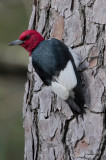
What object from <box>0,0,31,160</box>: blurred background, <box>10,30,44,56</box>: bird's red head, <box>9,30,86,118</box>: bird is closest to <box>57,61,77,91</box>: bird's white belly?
<box>9,30,86,118</box>: bird

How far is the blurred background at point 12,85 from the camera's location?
444 centimetres

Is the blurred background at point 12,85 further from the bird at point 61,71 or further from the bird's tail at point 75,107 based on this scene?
the bird's tail at point 75,107

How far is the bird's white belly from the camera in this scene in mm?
2746

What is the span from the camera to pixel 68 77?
2.78m

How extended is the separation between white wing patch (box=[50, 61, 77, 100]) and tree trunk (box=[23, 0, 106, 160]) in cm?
9

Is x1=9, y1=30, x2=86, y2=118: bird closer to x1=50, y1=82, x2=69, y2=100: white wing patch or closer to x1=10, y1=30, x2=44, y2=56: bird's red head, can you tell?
x1=50, y1=82, x2=69, y2=100: white wing patch

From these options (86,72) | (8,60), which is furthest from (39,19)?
(8,60)

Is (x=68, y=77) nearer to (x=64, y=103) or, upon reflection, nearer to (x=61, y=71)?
(x=61, y=71)

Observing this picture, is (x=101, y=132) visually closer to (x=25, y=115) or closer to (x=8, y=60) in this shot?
(x=25, y=115)

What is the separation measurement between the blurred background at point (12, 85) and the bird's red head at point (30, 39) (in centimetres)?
121

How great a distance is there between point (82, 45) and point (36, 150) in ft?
2.40

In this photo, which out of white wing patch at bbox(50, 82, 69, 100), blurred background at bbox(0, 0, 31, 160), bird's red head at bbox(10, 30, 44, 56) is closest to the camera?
white wing patch at bbox(50, 82, 69, 100)

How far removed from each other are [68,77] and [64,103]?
0.67 feet

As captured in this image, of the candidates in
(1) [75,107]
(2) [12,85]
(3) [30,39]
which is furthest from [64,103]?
(2) [12,85]
